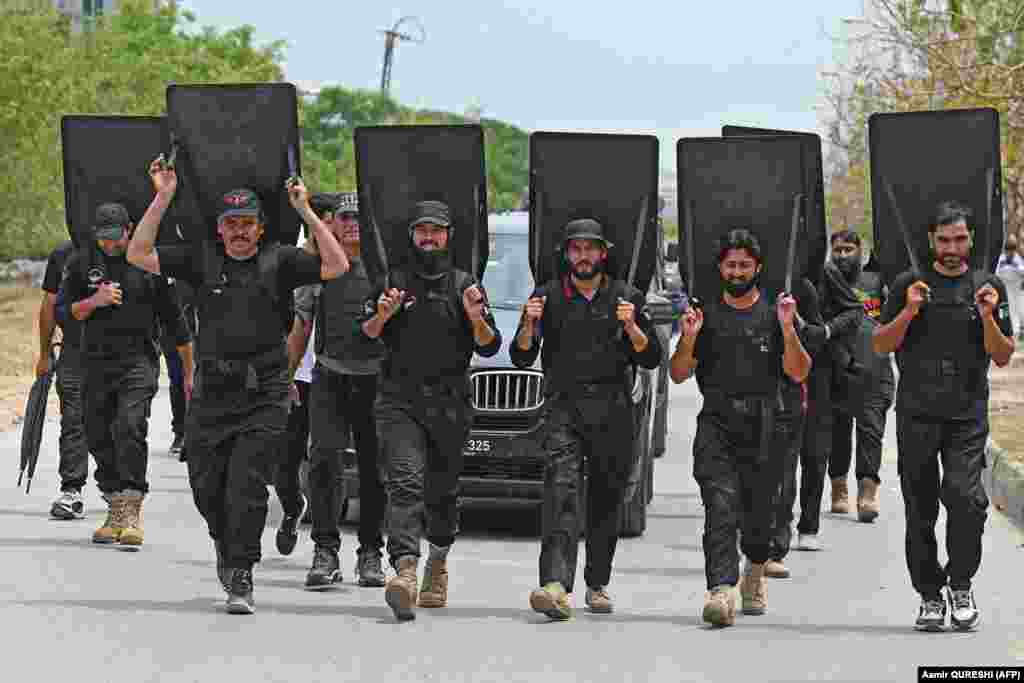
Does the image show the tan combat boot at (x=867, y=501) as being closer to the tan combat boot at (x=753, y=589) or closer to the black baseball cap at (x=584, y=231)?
the tan combat boot at (x=753, y=589)

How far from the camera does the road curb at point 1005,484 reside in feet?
53.6

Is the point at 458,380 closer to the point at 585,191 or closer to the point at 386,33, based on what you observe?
the point at 585,191

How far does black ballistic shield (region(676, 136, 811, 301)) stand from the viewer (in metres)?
11.3

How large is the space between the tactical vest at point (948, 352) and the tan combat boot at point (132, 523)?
469cm

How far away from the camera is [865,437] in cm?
1568

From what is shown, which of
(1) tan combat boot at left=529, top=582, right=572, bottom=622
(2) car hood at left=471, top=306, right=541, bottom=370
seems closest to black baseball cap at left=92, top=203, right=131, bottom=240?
(2) car hood at left=471, top=306, right=541, bottom=370

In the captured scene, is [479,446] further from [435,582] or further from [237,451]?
[237,451]

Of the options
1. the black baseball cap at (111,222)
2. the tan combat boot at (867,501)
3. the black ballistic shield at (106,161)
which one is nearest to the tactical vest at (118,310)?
the black baseball cap at (111,222)

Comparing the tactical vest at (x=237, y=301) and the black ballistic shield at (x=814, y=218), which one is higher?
the black ballistic shield at (x=814, y=218)

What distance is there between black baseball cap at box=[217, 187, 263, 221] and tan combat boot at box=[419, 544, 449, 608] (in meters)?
1.82

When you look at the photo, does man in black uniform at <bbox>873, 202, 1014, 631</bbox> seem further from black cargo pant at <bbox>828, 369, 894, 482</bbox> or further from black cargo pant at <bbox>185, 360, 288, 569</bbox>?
black cargo pant at <bbox>828, 369, 894, 482</bbox>

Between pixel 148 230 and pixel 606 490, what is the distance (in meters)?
2.47

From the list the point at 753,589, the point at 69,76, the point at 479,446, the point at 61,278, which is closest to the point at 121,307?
the point at 61,278

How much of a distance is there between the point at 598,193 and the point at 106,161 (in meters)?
3.08
